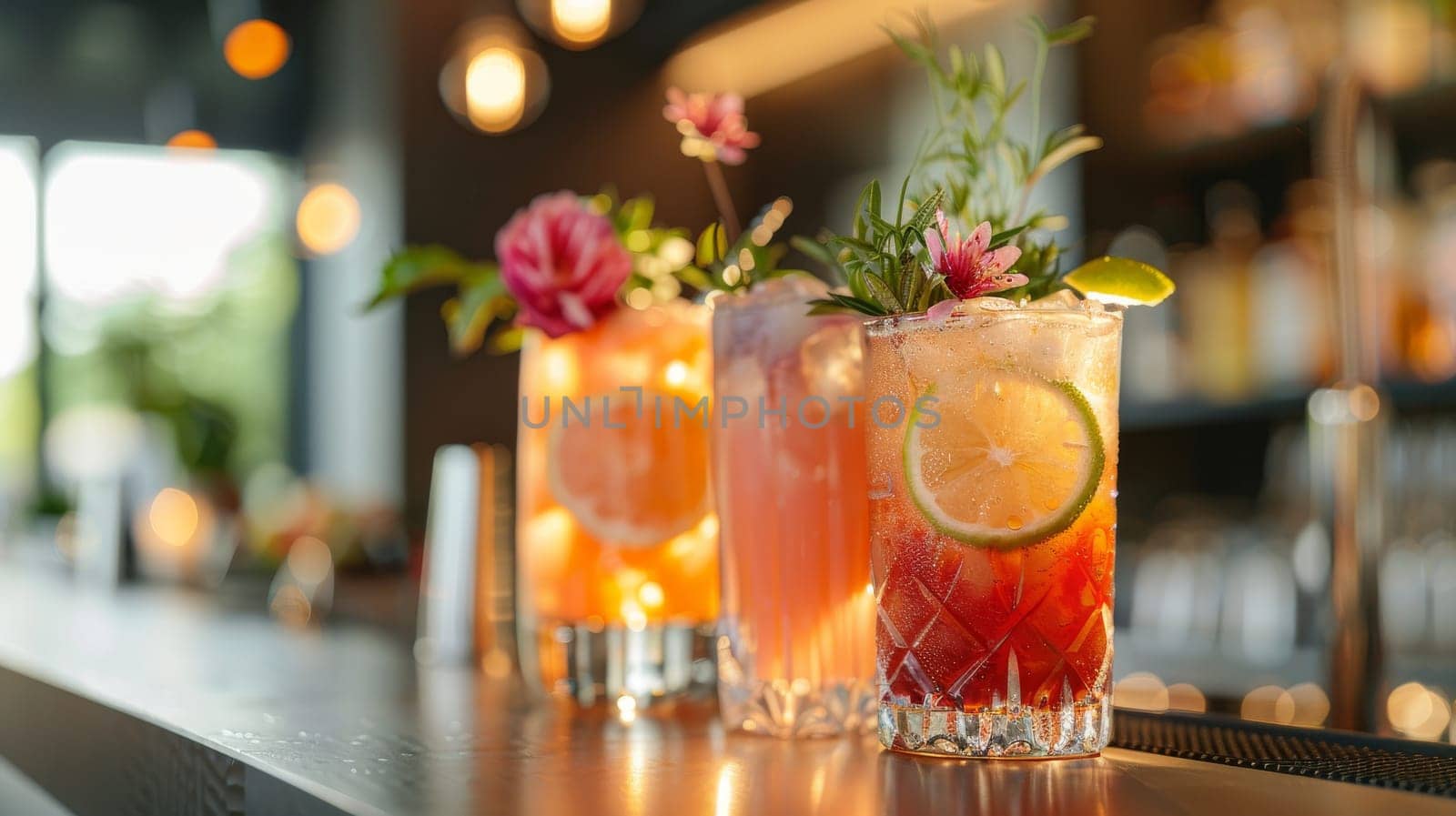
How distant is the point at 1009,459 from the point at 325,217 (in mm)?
4609

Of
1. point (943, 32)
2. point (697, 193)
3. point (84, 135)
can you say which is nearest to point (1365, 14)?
point (943, 32)

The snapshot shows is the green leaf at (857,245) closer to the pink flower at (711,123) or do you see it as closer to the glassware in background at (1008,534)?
the glassware in background at (1008,534)

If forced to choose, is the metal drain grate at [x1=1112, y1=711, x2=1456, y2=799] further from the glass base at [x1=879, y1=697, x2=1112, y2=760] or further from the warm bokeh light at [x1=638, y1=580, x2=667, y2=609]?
the warm bokeh light at [x1=638, y1=580, x2=667, y2=609]

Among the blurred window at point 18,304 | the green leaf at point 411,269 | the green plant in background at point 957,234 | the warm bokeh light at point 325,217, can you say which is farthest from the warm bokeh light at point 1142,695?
the blurred window at point 18,304

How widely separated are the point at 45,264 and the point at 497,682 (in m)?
7.04

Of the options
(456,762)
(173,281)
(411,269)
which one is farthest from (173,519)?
(173,281)

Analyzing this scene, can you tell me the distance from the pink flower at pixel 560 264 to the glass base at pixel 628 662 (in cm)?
21

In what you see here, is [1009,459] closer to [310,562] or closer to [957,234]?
[957,234]

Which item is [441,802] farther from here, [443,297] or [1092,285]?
[443,297]

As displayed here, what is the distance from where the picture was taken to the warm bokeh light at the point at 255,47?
362cm

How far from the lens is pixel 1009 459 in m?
0.66

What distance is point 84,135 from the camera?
23.7 feet

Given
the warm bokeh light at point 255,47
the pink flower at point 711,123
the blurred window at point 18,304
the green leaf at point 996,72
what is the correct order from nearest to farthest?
the green leaf at point 996,72 → the pink flower at point 711,123 → the warm bokeh light at point 255,47 → the blurred window at point 18,304

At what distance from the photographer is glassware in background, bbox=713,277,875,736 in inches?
30.9
